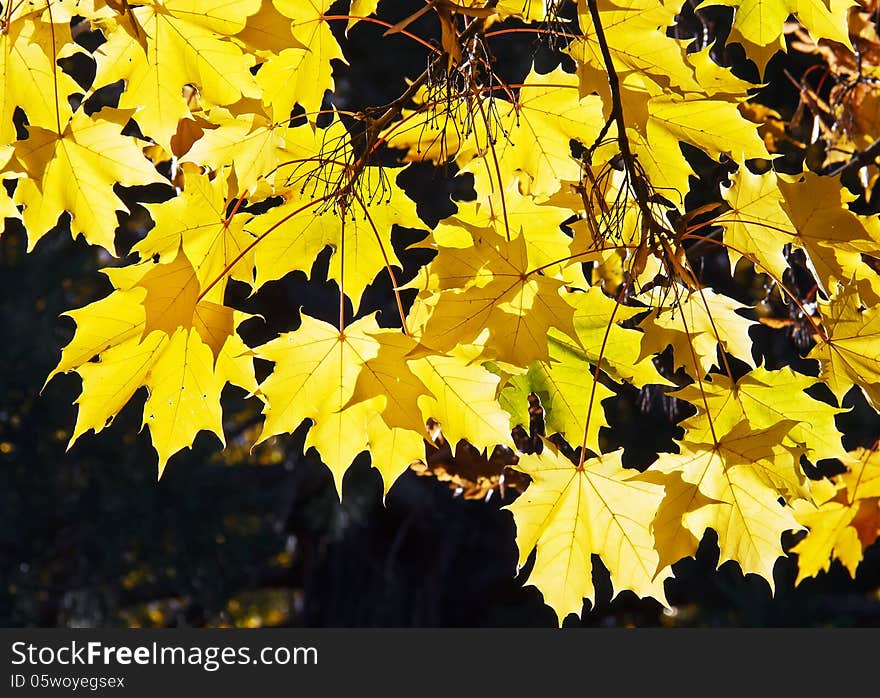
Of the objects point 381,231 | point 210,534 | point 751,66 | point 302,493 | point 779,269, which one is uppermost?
point 751,66

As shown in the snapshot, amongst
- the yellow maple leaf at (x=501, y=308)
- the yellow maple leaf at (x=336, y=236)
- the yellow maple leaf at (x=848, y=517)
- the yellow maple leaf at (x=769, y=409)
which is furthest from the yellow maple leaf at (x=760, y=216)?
the yellow maple leaf at (x=848, y=517)

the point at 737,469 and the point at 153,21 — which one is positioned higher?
the point at 153,21

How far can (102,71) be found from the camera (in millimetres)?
955

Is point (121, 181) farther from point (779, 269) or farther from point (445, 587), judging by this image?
point (445, 587)

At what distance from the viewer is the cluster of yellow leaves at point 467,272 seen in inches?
35.4

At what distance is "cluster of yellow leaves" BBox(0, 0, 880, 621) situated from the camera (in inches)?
35.4


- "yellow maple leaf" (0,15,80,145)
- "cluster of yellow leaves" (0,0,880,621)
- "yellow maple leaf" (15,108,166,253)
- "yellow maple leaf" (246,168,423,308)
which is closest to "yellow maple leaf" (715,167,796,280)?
"cluster of yellow leaves" (0,0,880,621)

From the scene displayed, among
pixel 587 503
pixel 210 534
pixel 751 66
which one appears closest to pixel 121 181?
pixel 587 503

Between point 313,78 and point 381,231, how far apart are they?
0.22m

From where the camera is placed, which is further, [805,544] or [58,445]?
[58,445]

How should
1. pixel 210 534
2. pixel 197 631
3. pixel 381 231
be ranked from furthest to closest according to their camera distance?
pixel 210 534
pixel 197 631
pixel 381 231

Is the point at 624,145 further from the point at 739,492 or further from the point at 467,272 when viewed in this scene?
the point at 739,492

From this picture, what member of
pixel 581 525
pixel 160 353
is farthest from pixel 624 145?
pixel 160 353

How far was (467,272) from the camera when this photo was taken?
93 cm
